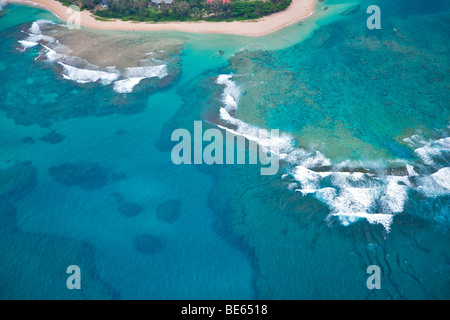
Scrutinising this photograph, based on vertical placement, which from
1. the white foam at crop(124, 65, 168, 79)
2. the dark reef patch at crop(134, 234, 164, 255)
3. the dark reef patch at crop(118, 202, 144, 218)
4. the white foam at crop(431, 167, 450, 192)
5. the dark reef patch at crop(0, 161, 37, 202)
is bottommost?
the dark reef patch at crop(134, 234, 164, 255)

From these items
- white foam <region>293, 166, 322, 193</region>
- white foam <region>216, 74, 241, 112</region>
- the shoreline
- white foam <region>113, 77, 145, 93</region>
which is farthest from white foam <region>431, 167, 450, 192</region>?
white foam <region>113, 77, 145, 93</region>

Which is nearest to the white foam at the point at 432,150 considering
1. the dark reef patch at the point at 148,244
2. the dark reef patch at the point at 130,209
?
the dark reef patch at the point at 148,244

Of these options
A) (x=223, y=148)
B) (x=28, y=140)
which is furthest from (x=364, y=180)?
(x=28, y=140)

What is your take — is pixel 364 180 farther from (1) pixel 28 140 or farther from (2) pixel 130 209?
(1) pixel 28 140

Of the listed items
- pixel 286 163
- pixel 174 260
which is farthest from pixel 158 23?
pixel 174 260

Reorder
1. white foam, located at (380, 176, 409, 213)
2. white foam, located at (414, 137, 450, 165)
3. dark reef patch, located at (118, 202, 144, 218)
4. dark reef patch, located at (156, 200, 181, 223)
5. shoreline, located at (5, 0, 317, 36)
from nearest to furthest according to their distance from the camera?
white foam, located at (380, 176, 409, 213), dark reef patch, located at (156, 200, 181, 223), dark reef patch, located at (118, 202, 144, 218), white foam, located at (414, 137, 450, 165), shoreline, located at (5, 0, 317, 36)

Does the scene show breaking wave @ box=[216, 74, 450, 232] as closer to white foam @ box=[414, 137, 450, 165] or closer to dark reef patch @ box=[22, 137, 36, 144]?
white foam @ box=[414, 137, 450, 165]
